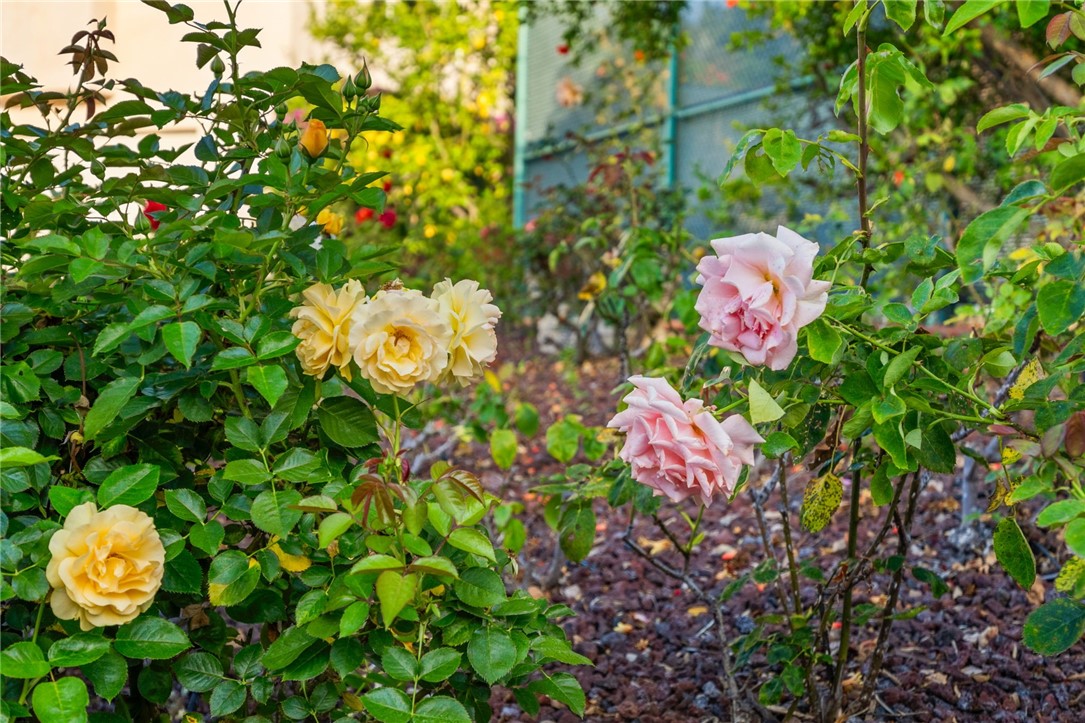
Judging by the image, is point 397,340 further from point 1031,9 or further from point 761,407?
point 1031,9

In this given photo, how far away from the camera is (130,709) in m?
1.35

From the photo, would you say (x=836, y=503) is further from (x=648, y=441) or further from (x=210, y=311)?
(x=210, y=311)

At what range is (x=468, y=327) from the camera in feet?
3.74

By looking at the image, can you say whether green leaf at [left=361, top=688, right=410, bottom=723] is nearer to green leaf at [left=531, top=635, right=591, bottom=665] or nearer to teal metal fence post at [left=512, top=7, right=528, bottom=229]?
green leaf at [left=531, top=635, right=591, bottom=665]

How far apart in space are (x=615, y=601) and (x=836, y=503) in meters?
1.23

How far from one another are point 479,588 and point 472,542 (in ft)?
0.21

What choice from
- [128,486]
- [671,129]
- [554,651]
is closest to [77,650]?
[128,486]

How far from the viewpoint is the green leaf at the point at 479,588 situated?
1049 millimetres

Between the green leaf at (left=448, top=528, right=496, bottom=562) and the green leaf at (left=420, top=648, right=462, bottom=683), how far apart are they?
0.11 m

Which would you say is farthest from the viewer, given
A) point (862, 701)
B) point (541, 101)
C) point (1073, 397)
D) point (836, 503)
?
point (541, 101)

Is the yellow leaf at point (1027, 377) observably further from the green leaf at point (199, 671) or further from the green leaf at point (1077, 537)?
the green leaf at point (199, 671)

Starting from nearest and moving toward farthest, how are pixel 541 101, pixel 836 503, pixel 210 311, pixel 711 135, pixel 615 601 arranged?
1. pixel 210 311
2. pixel 836 503
3. pixel 615 601
4. pixel 711 135
5. pixel 541 101

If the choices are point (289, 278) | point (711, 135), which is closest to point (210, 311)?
point (289, 278)

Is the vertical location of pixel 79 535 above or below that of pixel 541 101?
below
